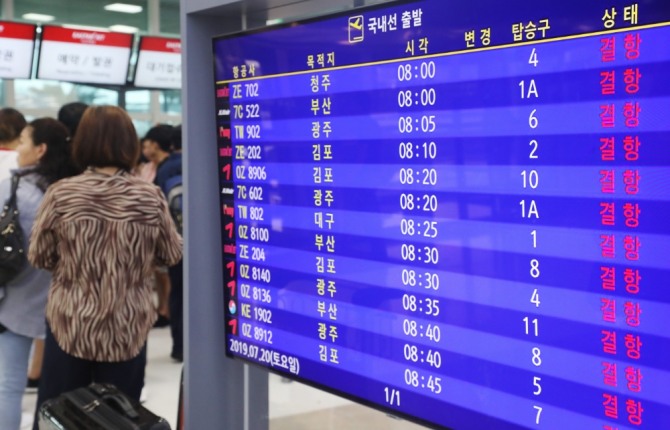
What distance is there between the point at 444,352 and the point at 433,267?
15 cm

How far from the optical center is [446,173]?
1440mm

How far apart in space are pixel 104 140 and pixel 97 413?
1132 millimetres

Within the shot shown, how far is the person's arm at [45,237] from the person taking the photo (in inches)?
119

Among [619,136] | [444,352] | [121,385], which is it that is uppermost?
[619,136]

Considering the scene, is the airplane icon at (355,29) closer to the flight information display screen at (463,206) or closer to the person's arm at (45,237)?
the flight information display screen at (463,206)

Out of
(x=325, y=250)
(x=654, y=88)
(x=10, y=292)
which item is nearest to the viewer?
(x=654, y=88)

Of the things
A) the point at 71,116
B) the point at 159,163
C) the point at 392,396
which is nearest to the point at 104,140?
the point at 71,116

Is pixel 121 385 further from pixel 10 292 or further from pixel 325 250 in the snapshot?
pixel 325 250

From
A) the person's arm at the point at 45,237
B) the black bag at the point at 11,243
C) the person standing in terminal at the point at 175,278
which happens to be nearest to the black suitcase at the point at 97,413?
the person's arm at the point at 45,237

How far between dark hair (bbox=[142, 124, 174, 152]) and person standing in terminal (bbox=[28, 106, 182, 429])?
11.8 ft

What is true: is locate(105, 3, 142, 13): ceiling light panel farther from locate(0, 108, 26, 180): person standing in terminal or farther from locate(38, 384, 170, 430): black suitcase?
locate(38, 384, 170, 430): black suitcase

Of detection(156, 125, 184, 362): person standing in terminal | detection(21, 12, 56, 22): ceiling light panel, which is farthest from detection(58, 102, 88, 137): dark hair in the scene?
detection(21, 12, 56, 22): ceiling light panel

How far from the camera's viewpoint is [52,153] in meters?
3.78

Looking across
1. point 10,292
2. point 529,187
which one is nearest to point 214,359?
point 529,187
